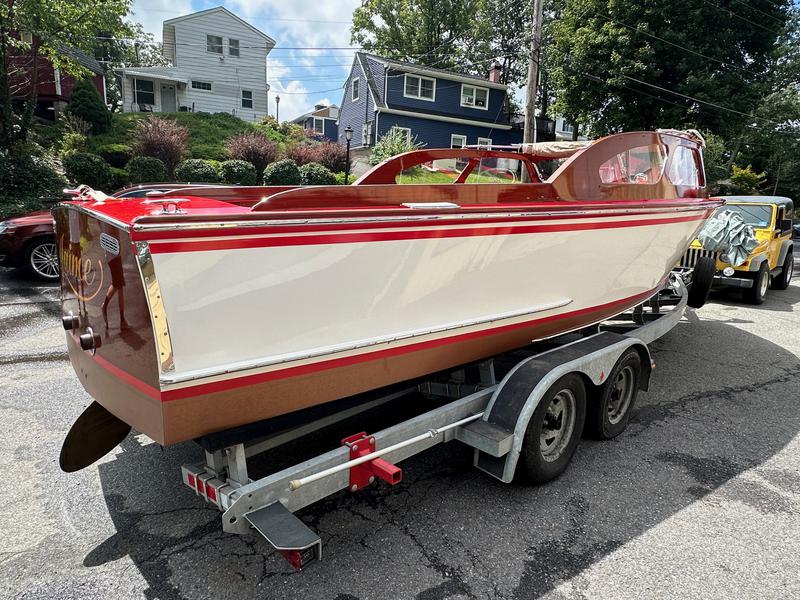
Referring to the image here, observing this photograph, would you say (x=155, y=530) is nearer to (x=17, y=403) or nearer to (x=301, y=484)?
(x=301, y=484)

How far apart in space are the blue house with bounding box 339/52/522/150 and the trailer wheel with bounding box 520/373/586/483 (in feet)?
75.7

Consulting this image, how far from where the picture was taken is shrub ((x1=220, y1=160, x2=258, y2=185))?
55.6ft

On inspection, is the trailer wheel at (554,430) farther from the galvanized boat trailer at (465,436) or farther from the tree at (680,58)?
the tree at (680,58)

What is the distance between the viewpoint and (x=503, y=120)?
2905 centimetres

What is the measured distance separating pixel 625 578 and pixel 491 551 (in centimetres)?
62

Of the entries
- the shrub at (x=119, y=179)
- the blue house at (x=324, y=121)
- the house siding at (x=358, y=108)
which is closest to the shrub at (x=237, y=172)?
the shrub at (x=119, y=179)

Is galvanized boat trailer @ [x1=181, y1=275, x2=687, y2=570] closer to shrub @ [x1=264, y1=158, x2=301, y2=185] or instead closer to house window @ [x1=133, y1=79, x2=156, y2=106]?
shrub @ [x1=264, y1=158, x2=301, y2=185]

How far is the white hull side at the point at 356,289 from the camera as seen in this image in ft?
6.73

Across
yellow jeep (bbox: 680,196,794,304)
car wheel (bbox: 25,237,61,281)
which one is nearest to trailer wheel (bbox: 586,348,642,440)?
yellow jeep (bbox: 680,196,794,304)

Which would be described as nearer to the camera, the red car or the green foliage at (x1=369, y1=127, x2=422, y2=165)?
the red car

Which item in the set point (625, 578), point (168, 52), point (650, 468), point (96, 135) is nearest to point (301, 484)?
point (625, 578)

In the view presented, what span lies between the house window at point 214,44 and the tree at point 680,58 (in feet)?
61.0

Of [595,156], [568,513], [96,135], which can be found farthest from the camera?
[96,135]

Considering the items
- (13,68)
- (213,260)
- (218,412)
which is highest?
(13,68)
